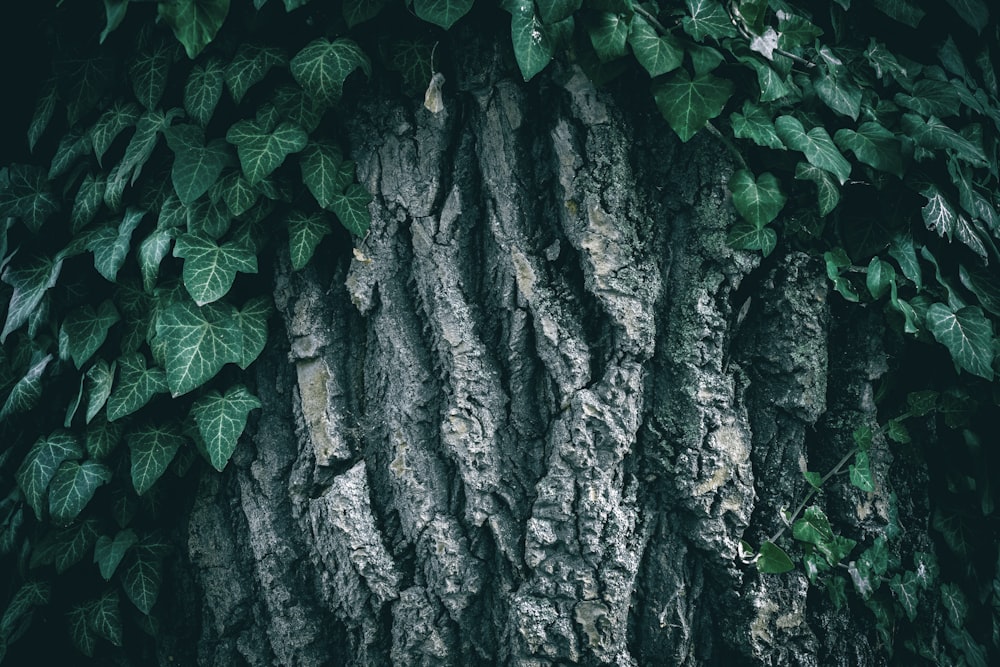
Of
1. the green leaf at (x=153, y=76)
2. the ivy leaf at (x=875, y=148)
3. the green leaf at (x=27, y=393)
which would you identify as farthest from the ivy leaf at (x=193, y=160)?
the ivy leaf at (x=875, y=148)

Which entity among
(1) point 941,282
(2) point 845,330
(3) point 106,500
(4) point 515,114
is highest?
(4) point 515,114

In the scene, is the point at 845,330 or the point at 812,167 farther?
the point at 845,330

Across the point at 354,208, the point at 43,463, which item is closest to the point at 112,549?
the point at 43,463

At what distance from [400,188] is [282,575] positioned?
96cm

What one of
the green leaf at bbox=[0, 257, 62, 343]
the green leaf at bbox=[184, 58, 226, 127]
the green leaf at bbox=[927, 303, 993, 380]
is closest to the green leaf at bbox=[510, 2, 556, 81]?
the green leaf at bbox=[184, 58, 226, 127]

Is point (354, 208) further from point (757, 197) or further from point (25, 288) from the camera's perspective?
point (25, 288)

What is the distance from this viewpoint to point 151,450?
62.7 inches

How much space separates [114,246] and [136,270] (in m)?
0.07

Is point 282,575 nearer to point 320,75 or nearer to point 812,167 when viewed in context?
point 320,75

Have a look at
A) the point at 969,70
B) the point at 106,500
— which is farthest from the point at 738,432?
the point at 106,500

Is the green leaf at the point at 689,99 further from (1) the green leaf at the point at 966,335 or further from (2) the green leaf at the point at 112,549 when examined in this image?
(2) the green leaf at the point at 112,549

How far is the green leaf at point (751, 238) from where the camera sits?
4.66 feet

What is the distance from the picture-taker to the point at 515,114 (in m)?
1.46

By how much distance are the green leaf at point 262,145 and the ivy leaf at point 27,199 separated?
2.26 feet
